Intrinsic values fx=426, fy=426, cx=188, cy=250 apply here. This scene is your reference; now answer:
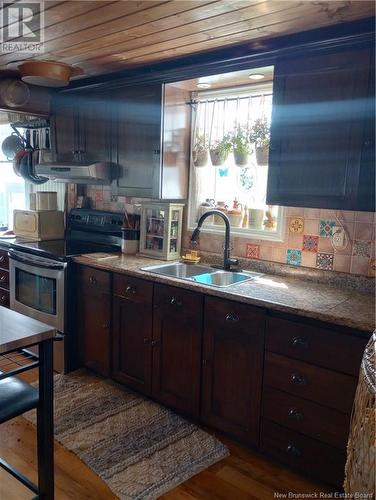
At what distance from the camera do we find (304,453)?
198cm

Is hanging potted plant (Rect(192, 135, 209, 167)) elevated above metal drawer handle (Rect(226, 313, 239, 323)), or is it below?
above

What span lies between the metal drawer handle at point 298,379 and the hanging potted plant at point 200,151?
164cm

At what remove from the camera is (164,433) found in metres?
2.40

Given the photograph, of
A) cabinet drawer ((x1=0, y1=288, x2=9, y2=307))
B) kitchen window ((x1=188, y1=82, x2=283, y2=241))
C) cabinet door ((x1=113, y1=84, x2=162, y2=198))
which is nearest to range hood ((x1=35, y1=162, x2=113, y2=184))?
cabinet door ((x1=113, y1=84, x2=162, y2=198))

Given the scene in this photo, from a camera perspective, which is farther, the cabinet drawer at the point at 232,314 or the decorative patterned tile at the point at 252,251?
the decorative patterned tile at the point at 252,251

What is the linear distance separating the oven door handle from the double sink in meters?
0.70

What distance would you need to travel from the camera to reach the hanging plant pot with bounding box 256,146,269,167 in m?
2.69

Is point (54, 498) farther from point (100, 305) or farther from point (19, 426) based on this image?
point (100, 305)

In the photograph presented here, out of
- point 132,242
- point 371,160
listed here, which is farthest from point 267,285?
point 132,242

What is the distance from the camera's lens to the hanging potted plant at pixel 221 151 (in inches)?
114

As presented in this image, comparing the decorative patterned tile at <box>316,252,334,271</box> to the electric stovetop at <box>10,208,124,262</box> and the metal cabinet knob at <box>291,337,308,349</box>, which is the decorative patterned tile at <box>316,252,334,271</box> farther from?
the electric stovetop at <box>10,208,124,262</box>

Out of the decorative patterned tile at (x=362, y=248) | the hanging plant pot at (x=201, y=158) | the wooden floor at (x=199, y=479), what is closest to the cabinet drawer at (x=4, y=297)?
the wooden floor at (x=199, y=479)

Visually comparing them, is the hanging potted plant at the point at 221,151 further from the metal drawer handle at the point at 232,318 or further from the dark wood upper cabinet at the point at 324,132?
the metal drawer handle at the point at 232,318

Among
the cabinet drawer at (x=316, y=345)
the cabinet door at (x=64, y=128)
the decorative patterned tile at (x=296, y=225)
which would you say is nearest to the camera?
the cabinet drawer at (x=316, y=345)
